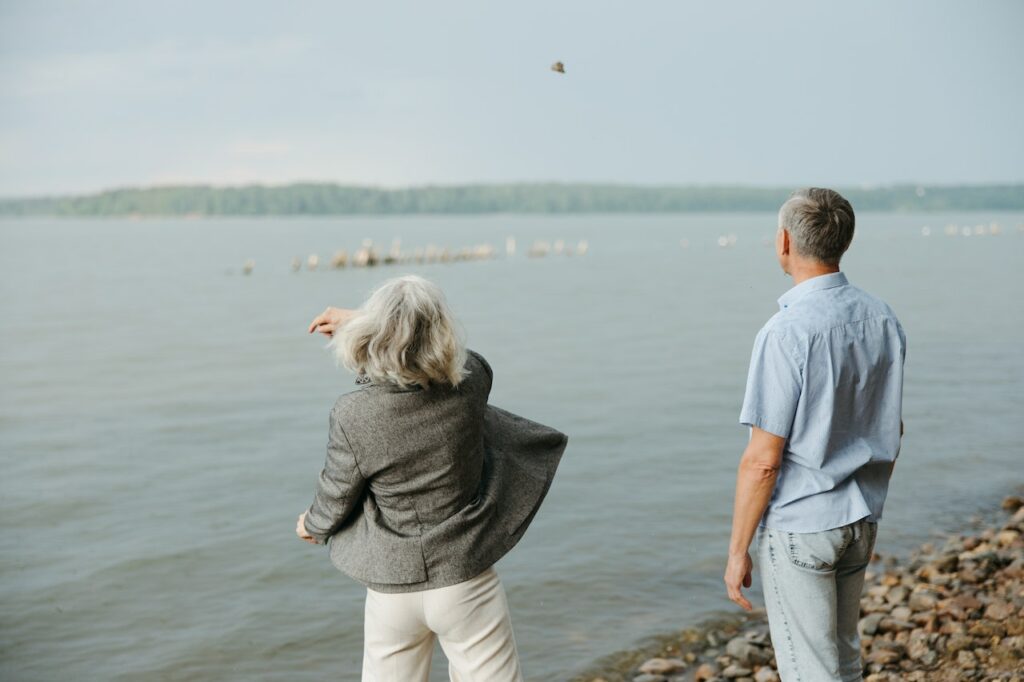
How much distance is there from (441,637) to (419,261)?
67.9m

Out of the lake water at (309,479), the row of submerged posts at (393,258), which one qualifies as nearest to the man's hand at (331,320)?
the lake water at (309,479)

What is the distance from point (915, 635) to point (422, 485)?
12.3ft

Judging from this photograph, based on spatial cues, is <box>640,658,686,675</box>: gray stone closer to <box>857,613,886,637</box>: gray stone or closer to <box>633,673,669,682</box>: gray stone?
<box>633,673,669,682</box>: gray stone

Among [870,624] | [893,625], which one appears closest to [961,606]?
[893,625]

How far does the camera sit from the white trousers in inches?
119

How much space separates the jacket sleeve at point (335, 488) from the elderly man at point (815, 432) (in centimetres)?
106

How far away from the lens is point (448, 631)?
10.0 ft

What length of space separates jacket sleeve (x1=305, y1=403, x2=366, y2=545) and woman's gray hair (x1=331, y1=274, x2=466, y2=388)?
198 millimetres

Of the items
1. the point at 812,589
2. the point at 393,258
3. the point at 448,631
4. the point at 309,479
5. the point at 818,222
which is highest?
the point at 818,222

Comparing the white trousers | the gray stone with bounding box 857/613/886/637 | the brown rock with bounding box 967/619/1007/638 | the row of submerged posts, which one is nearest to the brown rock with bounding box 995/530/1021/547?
the gray stone with bounding box 857/613/886/637

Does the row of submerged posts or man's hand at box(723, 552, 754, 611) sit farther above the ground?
man's hand at box(723, 552, 754, 611)

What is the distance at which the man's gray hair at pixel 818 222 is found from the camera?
112 inches

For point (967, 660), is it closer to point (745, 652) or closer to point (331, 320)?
point (745, 652)

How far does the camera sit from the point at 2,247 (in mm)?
107938
